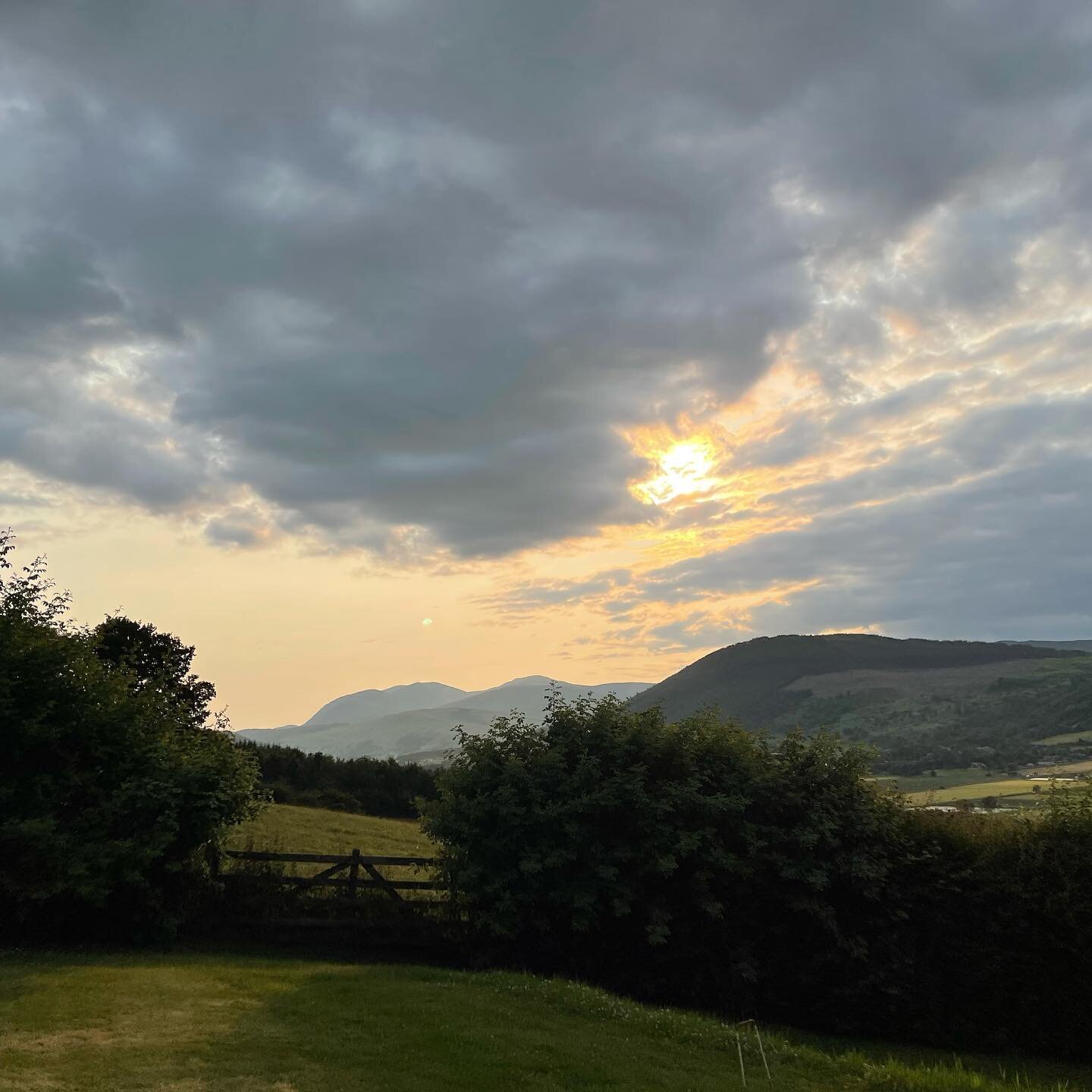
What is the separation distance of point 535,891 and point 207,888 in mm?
7852

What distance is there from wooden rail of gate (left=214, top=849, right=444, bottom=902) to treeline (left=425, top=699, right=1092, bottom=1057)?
5.40 feet

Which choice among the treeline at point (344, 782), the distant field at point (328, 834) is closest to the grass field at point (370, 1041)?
the distant field at point (328, 834)

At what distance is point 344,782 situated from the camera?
195 ft

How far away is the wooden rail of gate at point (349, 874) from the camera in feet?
65.7

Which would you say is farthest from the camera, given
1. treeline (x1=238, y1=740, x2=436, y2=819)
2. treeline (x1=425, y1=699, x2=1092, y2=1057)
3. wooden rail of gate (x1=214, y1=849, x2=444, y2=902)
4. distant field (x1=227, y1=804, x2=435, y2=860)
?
treeline (x1=238, y1=740, x2=436, y2=819)

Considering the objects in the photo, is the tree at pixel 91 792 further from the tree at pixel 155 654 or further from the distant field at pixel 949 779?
the distant field at pixel 949 779

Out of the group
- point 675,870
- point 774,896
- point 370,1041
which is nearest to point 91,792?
point 370,1041

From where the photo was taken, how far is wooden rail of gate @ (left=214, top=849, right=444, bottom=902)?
65.7 ft

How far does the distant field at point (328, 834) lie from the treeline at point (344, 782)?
9536 mm

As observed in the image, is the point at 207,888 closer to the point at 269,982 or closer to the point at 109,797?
the point at 109,797

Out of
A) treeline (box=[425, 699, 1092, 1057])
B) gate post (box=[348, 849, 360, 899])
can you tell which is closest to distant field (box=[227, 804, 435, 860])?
gate post (box=[348, 849, 360, 899])

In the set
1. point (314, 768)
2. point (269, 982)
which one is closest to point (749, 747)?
point (269, 982)

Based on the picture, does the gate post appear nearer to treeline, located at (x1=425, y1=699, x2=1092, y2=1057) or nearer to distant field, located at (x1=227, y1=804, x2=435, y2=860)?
treeline, located at (x1=425, y1=699, x2=1092, y2=1057)

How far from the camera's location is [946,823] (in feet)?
64.5
